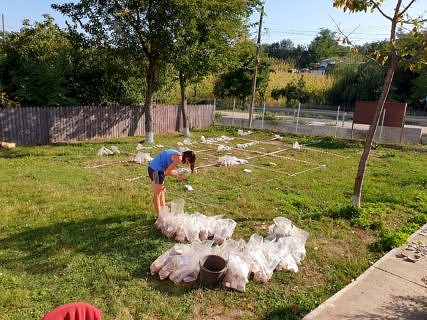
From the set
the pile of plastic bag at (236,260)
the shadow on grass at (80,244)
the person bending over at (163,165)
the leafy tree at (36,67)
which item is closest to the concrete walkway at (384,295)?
the pile of plastic bag at (236,260)

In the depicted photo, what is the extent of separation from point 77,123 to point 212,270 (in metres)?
11.9

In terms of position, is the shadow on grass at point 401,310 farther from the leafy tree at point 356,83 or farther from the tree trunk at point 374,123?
the leafy tree at point 356,83

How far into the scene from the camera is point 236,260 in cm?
426

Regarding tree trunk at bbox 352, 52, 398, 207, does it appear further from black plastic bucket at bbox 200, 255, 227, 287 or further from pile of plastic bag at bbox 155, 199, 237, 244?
black plastic bucket at bbox 200, 255, 227, 287

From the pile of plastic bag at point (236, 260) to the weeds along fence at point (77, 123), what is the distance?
1066cm

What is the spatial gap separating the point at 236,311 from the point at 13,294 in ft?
7.67

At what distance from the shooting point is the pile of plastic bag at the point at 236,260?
4184 millimetres

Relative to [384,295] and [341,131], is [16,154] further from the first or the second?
[341,131]

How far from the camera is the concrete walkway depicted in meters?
3.66

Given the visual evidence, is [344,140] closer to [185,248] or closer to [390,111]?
[390,111]

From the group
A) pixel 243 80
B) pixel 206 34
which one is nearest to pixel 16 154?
pixel 206 34

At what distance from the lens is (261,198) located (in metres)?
7.54

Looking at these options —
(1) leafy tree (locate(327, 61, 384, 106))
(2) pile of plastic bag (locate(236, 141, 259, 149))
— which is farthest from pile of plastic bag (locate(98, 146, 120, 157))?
(1) leafy tree (locate(327, 61, 384, 106))

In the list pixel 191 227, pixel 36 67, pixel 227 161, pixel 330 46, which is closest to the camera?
pixel 191 227
